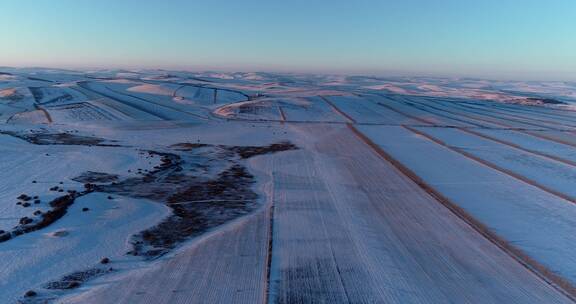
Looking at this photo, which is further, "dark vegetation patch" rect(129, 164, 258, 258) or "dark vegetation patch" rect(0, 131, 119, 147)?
"dark vegetation patch" rect(0, 131, 119, 147)

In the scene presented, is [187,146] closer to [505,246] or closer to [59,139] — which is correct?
[59,139]

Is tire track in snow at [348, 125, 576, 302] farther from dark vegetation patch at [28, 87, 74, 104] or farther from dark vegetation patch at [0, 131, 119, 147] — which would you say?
dark vegetation patch at [28, 87, 74, 104]

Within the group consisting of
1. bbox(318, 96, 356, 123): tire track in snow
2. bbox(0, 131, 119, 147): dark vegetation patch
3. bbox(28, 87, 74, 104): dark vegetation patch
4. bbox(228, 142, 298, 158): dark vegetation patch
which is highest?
bbox(28, 87, 74, 104): dark vegetation patch

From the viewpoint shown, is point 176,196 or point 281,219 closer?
point 281,219

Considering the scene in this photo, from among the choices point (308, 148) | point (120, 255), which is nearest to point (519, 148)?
point (308, 148)

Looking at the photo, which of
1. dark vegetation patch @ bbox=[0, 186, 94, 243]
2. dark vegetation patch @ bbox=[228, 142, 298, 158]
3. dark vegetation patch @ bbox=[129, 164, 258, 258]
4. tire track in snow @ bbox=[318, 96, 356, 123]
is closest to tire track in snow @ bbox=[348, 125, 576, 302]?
dark vegetation patch @ bbox=[129, 164, 258, 258]

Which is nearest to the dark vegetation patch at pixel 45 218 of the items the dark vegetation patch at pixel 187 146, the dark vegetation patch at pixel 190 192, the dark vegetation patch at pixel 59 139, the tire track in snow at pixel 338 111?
the dark vegetation patch at pixel 190 192

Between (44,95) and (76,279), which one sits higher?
(44,95)

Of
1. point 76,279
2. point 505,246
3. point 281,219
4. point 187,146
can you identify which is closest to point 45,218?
point 76,279

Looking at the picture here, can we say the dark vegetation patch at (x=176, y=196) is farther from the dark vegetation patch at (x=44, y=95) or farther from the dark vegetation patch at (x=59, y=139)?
the dark vegetation patch at (x=44, y=95)

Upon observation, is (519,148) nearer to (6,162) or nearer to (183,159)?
(183,159)
